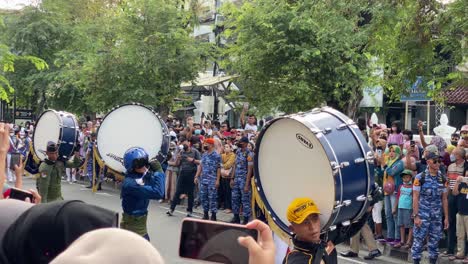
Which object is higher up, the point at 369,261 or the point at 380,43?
the point at 380,43

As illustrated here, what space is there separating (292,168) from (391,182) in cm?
648

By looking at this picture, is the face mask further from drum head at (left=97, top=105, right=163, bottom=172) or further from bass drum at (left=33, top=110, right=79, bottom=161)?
bass drum at (left=33, top=110, right=79, bottom=161)

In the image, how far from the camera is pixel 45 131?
44.1ft

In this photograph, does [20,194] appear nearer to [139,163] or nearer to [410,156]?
[139,163]

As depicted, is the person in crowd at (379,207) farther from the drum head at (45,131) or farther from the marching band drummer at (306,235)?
the marching band drummer at (306,235)

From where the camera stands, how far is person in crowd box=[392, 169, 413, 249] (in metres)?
10.8

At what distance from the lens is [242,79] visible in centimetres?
1916

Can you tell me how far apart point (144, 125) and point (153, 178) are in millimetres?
3825

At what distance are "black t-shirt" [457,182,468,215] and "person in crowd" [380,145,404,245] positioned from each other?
1.10 metres

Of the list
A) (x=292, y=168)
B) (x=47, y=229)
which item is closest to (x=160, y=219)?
(x=292, y=168)

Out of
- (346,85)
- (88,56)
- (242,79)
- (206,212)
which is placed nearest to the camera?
(206,212)

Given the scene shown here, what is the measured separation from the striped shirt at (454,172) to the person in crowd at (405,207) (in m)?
0.59

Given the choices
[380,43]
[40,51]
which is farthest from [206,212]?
[40,51]

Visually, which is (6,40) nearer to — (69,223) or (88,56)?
(88,56)
